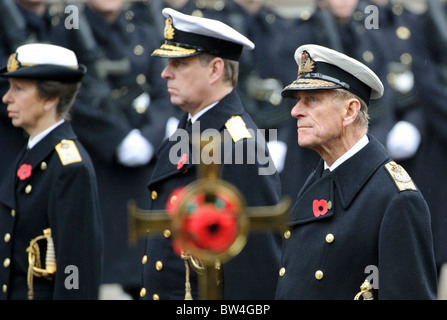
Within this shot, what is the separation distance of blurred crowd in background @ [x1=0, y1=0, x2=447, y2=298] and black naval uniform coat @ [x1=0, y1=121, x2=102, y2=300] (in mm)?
2759

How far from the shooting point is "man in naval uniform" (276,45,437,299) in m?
4.56

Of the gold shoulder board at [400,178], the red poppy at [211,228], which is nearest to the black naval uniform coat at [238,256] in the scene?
the gold shoulder board at [400,178]

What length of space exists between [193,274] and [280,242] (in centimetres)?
55

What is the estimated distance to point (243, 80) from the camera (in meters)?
10.3

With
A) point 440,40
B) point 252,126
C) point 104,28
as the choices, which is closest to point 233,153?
point 252,126

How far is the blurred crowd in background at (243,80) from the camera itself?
9070 mm

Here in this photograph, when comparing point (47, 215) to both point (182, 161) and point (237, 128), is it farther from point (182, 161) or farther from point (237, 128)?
point (237, 128)

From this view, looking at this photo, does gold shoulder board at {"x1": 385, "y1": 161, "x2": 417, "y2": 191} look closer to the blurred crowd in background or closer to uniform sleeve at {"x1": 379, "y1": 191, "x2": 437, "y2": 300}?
uniform sleeve at {"x1": 379, "y1": 191, "x2": 437, "y2": 300}

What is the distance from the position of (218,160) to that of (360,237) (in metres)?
0.88

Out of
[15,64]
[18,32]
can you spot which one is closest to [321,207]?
[15,64]

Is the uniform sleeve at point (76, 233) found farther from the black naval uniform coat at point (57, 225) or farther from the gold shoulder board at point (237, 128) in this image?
the gold shoulder board at point (237, 128)
